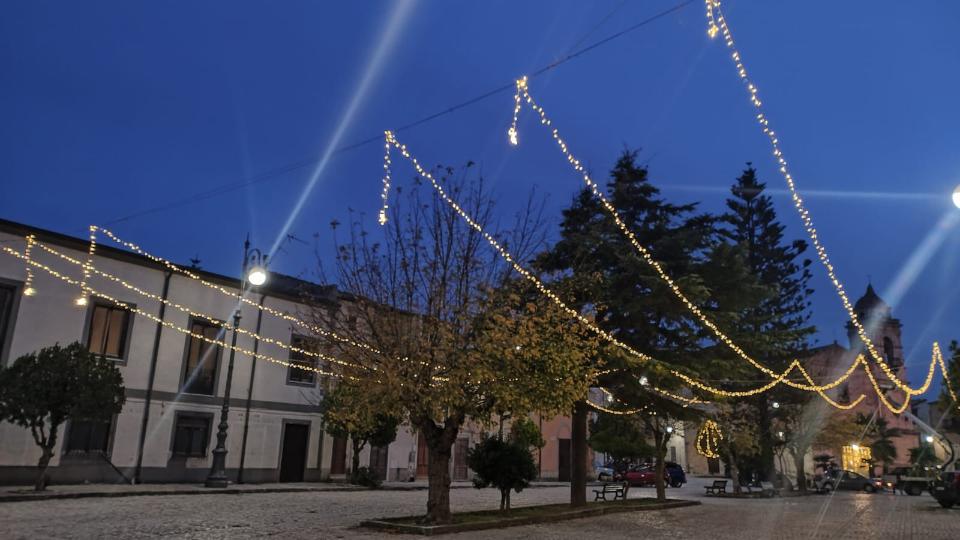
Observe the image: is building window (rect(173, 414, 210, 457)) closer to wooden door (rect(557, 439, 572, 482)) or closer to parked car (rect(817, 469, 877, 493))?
wooden door (rect(557, 439, 572, 482))

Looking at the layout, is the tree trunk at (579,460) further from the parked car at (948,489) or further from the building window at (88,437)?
the building window at (88,437)

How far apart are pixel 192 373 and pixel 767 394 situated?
27.4 meters

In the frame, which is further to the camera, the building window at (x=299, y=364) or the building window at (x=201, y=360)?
the building window at (x=299, y=364)

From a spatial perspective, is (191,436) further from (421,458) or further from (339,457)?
(421,458)

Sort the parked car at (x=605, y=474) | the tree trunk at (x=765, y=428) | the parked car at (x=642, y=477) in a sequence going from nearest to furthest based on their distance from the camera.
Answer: the tree trunk at (x=765, y=428)
the parked car at (x=642, y=477)
the parked car at (x=605, y=474)

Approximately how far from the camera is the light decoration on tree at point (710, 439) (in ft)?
97.2

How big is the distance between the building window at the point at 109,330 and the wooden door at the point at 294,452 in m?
7.34

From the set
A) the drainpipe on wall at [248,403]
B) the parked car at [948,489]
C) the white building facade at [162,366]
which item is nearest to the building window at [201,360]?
the white building facade at [162,366]

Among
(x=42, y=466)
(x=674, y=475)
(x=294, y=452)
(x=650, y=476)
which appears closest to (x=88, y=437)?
(x=42, y=466)

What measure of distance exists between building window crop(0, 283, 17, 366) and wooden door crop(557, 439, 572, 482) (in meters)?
29.9

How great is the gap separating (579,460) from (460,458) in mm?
17255

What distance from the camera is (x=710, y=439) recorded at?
109 feet

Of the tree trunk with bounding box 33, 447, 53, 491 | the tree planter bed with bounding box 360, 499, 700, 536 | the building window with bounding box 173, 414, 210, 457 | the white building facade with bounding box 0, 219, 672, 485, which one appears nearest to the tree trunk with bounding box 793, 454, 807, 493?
the tree planter bed with bounding box 360, 499, 700, 536

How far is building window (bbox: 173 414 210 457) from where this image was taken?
24.0 metres
